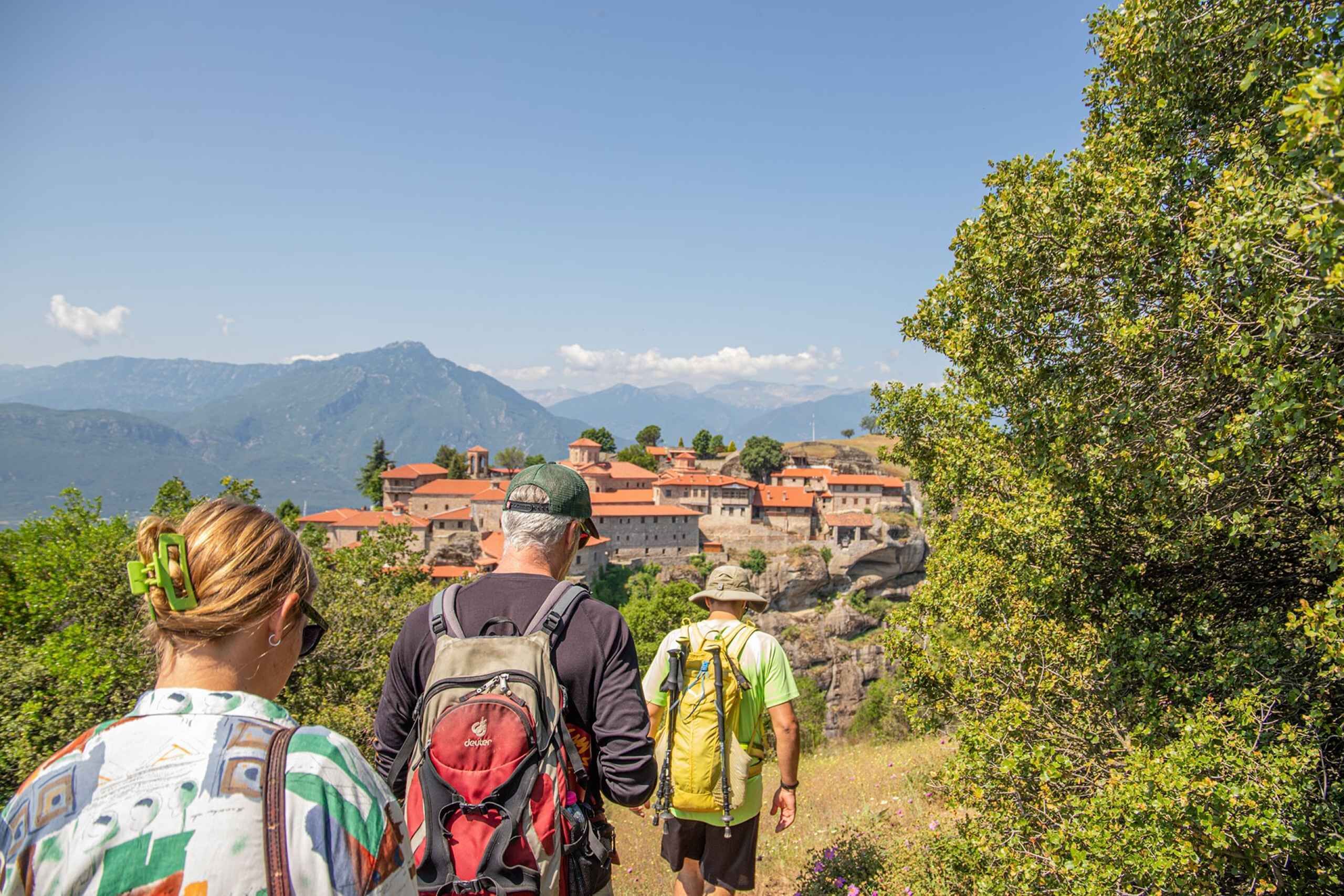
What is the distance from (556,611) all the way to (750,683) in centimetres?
228

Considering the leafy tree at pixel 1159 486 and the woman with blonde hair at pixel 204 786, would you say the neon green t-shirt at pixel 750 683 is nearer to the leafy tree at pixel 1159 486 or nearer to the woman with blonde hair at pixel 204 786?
the leafy tree at pixel 1159 486

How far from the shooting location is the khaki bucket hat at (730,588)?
5.23 meters

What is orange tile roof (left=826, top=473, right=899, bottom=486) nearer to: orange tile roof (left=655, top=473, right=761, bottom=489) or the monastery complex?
the monastery complex

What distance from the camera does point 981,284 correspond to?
29.3 ft

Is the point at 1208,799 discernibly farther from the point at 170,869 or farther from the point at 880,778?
the point at 880,778

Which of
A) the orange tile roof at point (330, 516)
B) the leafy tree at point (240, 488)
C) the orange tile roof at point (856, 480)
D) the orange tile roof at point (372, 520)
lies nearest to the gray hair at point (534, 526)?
the leafy tree at point (240, 488)

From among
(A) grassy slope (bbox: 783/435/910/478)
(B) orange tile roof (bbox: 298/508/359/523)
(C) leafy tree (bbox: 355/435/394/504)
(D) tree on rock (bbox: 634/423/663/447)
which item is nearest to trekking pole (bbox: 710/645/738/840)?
(B) orange tile roof (bbox: 298/508/359/523)

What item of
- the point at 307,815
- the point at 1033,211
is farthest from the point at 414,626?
the point at 1033,211

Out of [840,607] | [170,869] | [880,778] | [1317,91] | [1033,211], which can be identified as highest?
[1033,211]

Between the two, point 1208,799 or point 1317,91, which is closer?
point 1317,91

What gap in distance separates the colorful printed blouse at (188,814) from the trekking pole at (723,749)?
3.11 meters

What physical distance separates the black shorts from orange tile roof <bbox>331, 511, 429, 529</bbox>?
61.2m

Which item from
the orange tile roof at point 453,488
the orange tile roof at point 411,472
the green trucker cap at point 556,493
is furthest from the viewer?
the orange tile roof at point 411,472

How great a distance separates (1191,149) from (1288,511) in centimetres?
370
